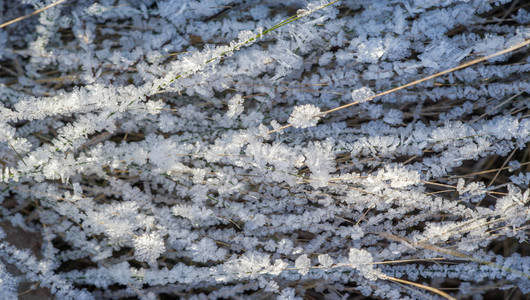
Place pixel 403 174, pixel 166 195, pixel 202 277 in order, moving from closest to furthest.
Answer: pixel 403 174 < pixel 202 277 < pixel 166 195

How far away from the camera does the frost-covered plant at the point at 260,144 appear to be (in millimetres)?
979

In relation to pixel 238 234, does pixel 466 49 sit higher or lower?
higher

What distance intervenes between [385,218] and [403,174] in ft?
0.85

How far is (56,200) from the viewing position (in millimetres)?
1106

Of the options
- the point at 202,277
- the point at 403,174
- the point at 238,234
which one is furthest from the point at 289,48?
the point at 202,277

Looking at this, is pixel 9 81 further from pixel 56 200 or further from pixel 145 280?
pixel 145 280

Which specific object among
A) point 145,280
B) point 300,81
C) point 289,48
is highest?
point 289,48

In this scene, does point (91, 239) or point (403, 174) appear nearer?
point (403, 174)

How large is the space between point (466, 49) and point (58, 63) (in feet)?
4.09

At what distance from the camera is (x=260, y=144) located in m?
0.96

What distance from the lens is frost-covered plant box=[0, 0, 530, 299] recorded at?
98 centimetres

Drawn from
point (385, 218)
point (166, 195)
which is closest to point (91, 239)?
point (166, 195)

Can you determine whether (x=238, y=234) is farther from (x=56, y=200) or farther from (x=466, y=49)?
(x=466, y=49)

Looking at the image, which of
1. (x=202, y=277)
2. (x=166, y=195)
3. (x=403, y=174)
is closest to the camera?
(x=403, y=174)
